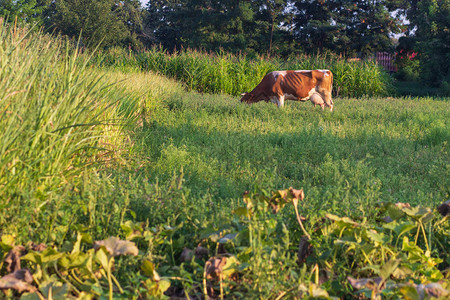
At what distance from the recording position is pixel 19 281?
201 centimetres

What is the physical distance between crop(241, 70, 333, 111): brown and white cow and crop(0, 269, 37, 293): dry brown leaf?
27.9ft

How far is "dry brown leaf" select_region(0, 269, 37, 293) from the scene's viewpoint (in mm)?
1972

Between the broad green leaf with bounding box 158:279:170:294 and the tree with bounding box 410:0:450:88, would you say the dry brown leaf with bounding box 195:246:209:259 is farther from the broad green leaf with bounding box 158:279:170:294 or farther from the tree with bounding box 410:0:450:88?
the tree with bounding box 410:0:450:88

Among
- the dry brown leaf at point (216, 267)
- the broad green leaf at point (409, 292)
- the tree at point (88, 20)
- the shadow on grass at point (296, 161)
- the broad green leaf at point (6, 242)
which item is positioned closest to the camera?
the broad green leaf at point (409, 292)

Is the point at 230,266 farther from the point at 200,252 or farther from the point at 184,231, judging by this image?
the point at 184,231

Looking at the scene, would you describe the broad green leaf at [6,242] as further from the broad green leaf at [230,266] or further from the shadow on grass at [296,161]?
the broad green leaf at [230,266]

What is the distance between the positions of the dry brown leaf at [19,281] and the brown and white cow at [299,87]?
334 inches

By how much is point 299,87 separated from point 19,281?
871 centimetres

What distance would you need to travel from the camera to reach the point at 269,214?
269 cm

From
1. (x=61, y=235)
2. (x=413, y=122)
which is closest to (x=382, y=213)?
(x=61, y=235)

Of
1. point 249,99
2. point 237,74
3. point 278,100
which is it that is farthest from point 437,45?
point 249,99

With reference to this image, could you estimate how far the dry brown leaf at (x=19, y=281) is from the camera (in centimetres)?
197

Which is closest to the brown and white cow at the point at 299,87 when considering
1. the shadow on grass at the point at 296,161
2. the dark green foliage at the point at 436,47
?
the shadow on grass at the point at 296,161

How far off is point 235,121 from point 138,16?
155ft
